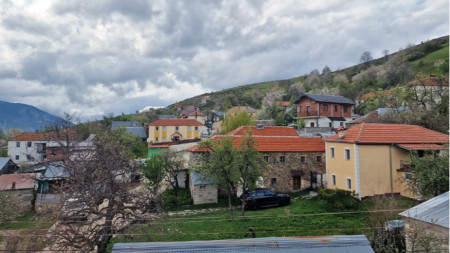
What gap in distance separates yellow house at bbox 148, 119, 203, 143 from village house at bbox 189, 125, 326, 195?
29.6 metres

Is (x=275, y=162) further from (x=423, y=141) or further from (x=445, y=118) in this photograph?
(x=445, y=118)

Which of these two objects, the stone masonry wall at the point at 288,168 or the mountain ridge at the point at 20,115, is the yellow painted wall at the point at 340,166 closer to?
the stone masonry wall at the point at 288,168

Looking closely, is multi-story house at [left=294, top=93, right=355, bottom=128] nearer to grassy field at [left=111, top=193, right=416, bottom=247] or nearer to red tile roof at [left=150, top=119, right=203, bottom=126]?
red tile roof at [left=150, top=119, right=203, bottom=126]

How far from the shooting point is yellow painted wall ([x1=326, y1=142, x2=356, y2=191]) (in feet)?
59.1

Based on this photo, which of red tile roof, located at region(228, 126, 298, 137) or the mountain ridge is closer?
red tile roof, located at region(228, 126, 298, 137)

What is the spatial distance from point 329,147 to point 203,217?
12213 millimetres

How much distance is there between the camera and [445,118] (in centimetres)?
2267

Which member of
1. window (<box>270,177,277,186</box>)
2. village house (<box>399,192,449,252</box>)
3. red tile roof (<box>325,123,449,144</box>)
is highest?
red tile roof (<box>325,123,449,144</box>)

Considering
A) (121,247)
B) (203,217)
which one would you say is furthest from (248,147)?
(121,247)

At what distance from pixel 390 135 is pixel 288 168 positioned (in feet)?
28.2

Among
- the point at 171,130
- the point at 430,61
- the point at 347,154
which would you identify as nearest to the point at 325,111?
the point at 347,154

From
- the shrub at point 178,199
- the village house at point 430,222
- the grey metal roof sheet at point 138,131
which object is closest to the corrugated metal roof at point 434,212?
the village house at point 430,222

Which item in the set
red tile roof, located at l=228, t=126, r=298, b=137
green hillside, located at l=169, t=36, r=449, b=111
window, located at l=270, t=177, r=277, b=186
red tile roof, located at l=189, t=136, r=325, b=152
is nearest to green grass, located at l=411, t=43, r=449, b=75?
green hillside, located at l=169, t=36, r=449, b=111

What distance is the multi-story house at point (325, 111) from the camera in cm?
4034
